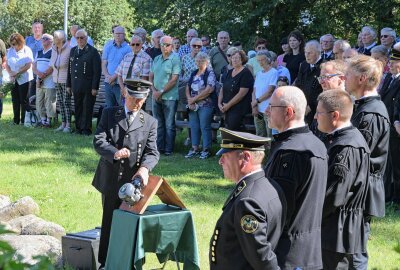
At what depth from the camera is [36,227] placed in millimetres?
8391

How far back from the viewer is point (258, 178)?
14.3 ft

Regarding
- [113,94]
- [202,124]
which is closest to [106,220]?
[202,124]

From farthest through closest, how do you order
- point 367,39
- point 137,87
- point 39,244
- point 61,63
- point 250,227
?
point 61,63, point 367,39, point 39,244, point 137,87, point 250,227

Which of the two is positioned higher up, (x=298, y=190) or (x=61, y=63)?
(x=298, y=190)

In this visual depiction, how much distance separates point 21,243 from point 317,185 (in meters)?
3.78

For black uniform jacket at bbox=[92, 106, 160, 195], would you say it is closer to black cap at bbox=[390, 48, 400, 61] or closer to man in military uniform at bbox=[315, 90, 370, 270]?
man in military uniform at bbox=[315, 90, 370, 270]

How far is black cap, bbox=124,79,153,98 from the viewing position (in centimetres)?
693

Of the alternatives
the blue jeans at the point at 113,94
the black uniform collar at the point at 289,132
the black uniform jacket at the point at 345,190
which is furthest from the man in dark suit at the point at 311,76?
the black uniform collar at the point at 289,132

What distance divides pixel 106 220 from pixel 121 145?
759mm

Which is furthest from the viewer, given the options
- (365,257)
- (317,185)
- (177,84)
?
(177,84)

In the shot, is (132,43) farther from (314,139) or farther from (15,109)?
(314,139)

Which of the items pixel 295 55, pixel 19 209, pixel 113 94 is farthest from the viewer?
pixel 113 94

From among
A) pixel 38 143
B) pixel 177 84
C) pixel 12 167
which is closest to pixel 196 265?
pixel 12 167

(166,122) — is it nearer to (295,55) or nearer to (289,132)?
(295,55)
